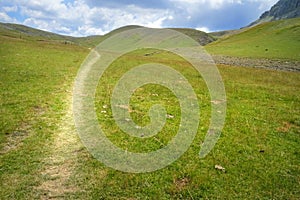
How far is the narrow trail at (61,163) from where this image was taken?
8.49 m

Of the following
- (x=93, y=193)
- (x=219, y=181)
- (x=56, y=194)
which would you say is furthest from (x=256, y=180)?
(x=56, y=194)

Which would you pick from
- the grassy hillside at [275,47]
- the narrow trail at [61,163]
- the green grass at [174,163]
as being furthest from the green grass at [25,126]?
the grassy hillside at [275,47]

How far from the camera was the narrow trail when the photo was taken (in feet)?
27.9

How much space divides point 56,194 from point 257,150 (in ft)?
29.5

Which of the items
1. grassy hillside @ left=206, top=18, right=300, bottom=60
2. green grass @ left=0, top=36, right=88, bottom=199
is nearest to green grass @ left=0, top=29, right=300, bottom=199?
green grass @ left=0, top=36, right=88, bottom=199

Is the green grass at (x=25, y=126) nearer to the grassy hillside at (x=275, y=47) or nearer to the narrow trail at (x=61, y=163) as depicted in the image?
the narrow trail at (x=61, y=163)

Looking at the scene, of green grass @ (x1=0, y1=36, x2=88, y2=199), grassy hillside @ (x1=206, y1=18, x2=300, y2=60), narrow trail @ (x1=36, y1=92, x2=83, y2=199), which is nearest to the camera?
narrow trail @ (x1=36, y1=92, x2=83, y2=199)

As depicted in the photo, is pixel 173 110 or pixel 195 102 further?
pixel 195 102

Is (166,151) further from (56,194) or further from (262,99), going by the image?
(262,99)

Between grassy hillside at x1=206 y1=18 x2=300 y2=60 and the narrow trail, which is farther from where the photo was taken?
grassy hillside at x1=206 y1=18 x2=300 y2=60

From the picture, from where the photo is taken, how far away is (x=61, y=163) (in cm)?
1005

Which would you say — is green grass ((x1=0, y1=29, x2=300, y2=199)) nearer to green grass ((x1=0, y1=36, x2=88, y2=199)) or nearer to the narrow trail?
green grass ((x1=0, y1=36, x2=88, y2=199))

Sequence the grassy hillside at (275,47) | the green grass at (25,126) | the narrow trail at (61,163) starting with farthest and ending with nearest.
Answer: the grassy hillside at (275,47) < the green grass at (25,126) < the narrow trail at (61,163)

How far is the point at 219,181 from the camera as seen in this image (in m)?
9.62
